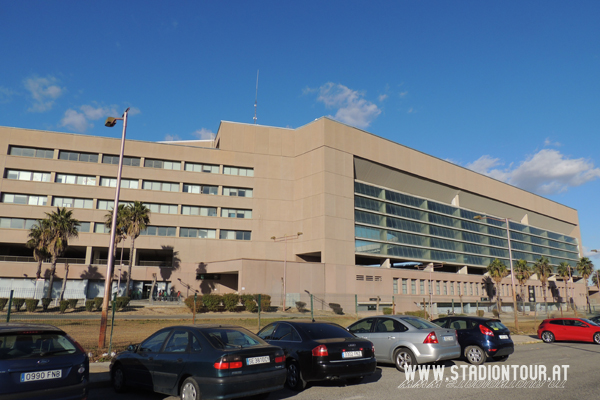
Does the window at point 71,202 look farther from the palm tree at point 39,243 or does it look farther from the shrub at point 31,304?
the shrub at point 31,304

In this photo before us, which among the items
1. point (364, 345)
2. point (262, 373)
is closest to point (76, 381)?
point (262, 373)

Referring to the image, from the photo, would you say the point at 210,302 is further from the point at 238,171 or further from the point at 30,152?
the point at 30,152

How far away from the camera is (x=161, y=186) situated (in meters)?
55.9

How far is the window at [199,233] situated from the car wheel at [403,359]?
A: 1854 inches

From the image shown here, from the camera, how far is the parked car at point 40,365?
5.65m

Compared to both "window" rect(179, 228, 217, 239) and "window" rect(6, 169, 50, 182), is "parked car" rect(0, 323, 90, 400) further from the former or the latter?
"window" rect(6, 169, 50, 182)

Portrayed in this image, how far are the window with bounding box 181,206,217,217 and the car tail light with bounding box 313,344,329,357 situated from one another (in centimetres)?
4966

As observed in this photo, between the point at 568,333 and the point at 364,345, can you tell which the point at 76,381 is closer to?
the point at 364,345

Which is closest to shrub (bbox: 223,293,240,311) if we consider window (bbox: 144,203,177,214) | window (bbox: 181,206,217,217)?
window (bbox: 181,206,217,217)

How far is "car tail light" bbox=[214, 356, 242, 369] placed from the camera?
675cm

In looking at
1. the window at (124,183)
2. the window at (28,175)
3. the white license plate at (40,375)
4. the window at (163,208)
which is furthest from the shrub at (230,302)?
the white license plate at (40,375)

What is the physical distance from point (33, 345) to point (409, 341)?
28.4 feet

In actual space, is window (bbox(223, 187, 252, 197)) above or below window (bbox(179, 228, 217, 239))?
above

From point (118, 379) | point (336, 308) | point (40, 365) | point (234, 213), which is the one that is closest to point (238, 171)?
point (234, 213)
